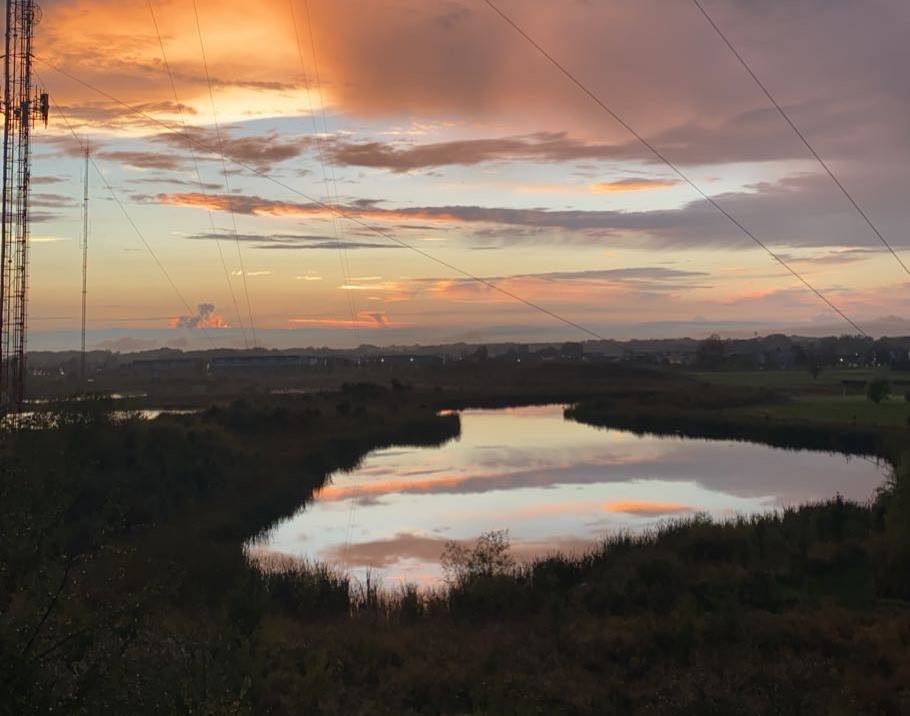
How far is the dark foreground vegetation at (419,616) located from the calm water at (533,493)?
2.84 meters

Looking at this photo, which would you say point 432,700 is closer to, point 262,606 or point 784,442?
point 262,606

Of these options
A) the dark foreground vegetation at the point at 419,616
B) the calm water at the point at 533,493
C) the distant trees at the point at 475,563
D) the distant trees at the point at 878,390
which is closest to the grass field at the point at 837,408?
the distant trees at the point at 878,390

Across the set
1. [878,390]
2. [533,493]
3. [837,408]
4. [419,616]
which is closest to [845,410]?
[837,408]

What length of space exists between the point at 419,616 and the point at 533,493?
76.1 ft

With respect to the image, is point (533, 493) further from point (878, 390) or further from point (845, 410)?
point (878, 390)

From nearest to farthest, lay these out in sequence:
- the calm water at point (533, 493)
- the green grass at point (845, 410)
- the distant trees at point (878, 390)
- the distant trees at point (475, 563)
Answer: the distant trees at point (475, 563)
the calm water at point (533, 493)
the green grass at point (845, 410)
the distant trees at point (878, 390)

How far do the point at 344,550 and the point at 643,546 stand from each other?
11.4m

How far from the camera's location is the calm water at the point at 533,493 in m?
31.5

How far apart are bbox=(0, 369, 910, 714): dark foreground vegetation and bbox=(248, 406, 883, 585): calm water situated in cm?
284

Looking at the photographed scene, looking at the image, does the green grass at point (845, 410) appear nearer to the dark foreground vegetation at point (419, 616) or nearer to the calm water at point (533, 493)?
the calm water at point (533, 493)

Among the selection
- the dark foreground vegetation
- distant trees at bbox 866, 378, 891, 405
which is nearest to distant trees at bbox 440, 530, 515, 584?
the dark foreground vegetation

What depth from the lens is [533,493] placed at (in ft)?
140

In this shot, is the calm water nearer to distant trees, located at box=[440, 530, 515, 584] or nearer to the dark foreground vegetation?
distant trees, located at box=[440, 530, 515, 584]

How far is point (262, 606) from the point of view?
19.7 metres
